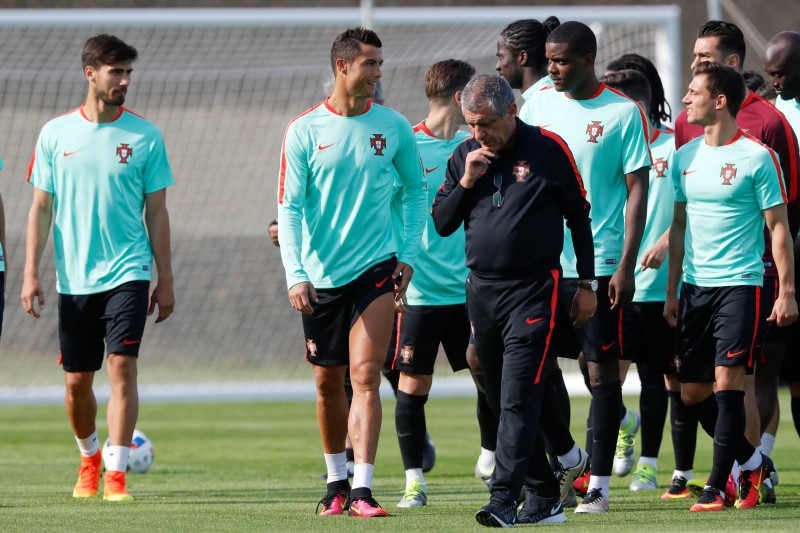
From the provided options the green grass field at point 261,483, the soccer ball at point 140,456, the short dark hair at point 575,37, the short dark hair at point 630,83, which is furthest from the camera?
the soccer ball at point 140,456

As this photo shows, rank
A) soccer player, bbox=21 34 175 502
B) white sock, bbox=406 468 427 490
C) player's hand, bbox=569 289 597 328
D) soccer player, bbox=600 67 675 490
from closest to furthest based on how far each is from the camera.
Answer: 1. player's hand, bbox=569 289 597 328
2. white sock, bbox=406 468 427 490
3. soccer player, bbox=21 34 175 502
4. soccer player, bbox=600 67 675 490

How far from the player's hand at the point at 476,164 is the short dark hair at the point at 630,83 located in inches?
87.8

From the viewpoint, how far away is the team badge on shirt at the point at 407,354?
7.63 metres

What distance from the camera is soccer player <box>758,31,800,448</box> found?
7555mm

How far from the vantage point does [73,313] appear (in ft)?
25.6

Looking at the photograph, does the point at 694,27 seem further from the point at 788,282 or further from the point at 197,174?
the point at 788,282

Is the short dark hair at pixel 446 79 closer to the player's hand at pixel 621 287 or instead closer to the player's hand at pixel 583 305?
the player's hand at pixel 621 287

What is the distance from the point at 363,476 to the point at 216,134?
1231 cm

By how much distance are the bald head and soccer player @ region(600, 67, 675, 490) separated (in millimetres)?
703

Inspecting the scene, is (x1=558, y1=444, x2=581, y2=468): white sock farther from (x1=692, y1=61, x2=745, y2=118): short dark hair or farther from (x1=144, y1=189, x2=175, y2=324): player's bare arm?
(x1=144, y1=189, x2=175, y2=324): player's bare arm

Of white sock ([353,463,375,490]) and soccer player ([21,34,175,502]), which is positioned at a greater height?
soccer player ([21,34,175,502])

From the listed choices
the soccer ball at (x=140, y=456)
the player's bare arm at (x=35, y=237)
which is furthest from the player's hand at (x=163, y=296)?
the soccer ball at (x=140, y=456)

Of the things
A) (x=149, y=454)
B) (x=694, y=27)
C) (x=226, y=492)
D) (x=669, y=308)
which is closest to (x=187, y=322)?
(x=694, y=27)

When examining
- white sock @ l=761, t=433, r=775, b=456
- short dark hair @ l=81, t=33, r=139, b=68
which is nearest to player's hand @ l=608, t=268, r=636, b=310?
white sock @ l=761, t=433, r=775, b=456
